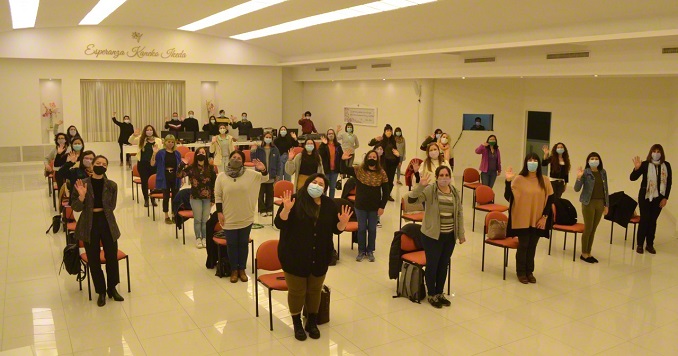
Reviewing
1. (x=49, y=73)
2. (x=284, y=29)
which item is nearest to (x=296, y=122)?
(x=284, y=29)

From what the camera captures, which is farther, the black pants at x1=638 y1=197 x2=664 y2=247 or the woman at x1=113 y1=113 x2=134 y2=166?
the woman at x1=113 y1=113 x2=134 y2=166

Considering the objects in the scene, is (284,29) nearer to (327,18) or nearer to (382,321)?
(327,18)

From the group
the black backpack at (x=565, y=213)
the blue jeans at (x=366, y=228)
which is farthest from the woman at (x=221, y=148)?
the black backpack at (x=565, y=213)

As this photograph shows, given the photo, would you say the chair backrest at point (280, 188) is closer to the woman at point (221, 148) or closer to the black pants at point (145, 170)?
the black pants at point (145, 170)

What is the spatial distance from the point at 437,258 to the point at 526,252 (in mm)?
1747

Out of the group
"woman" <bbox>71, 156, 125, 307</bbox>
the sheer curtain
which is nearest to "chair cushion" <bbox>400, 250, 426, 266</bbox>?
"woman" <bbox>71, 156, 125, 307</bbox>

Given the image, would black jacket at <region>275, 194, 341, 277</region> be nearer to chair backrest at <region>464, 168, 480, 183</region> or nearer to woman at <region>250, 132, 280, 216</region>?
woman at <region>250, 132, 280, 216</region>

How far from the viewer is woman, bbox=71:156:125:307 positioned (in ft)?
21.5

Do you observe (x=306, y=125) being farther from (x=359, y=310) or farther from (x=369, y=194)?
(x=359, y=310)

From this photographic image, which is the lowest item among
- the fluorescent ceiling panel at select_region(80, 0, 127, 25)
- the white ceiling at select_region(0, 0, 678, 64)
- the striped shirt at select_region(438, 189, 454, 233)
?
the striped shirt at select_region(438, 189, 454, 233)

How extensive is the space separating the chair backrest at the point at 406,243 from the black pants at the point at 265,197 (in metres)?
4.94

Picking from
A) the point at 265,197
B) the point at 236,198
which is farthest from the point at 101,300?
the point at 265,197

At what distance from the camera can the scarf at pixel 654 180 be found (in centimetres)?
927

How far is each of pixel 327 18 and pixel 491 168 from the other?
6.45 metres
